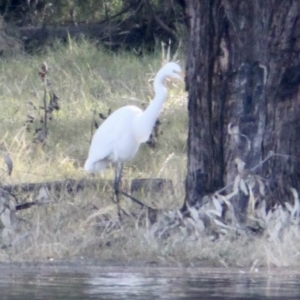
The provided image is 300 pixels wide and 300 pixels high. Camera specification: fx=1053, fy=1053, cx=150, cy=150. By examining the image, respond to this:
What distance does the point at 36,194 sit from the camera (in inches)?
313

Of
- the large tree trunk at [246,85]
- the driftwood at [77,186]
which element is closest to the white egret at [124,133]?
the driftwood at [77,186]

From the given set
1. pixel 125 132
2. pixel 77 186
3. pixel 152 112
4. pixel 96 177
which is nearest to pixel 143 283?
pixel 77 186

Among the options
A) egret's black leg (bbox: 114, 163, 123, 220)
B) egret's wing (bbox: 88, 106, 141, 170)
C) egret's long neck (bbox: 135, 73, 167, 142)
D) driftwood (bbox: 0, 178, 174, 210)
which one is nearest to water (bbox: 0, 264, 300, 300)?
egret's black leg (bbox: 114, 163, 123, 220)

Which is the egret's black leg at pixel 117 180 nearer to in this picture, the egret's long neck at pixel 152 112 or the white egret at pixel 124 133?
the white egret at pixel 124 133

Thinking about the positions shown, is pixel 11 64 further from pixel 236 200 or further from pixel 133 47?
pixel 236 200

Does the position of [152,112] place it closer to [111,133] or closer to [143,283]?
[111,133]

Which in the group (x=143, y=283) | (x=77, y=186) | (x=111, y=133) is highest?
(x=111, y=133)

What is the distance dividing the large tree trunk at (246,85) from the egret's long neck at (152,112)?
1.14 m

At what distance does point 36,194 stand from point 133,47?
20.5 ft

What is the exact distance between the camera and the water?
525 cm

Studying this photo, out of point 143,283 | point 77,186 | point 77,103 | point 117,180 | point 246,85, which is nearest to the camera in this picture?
point 143,283

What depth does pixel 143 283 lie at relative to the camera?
566 cm

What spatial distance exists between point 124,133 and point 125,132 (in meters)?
0.02

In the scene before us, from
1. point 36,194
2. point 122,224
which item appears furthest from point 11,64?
point 122,224
